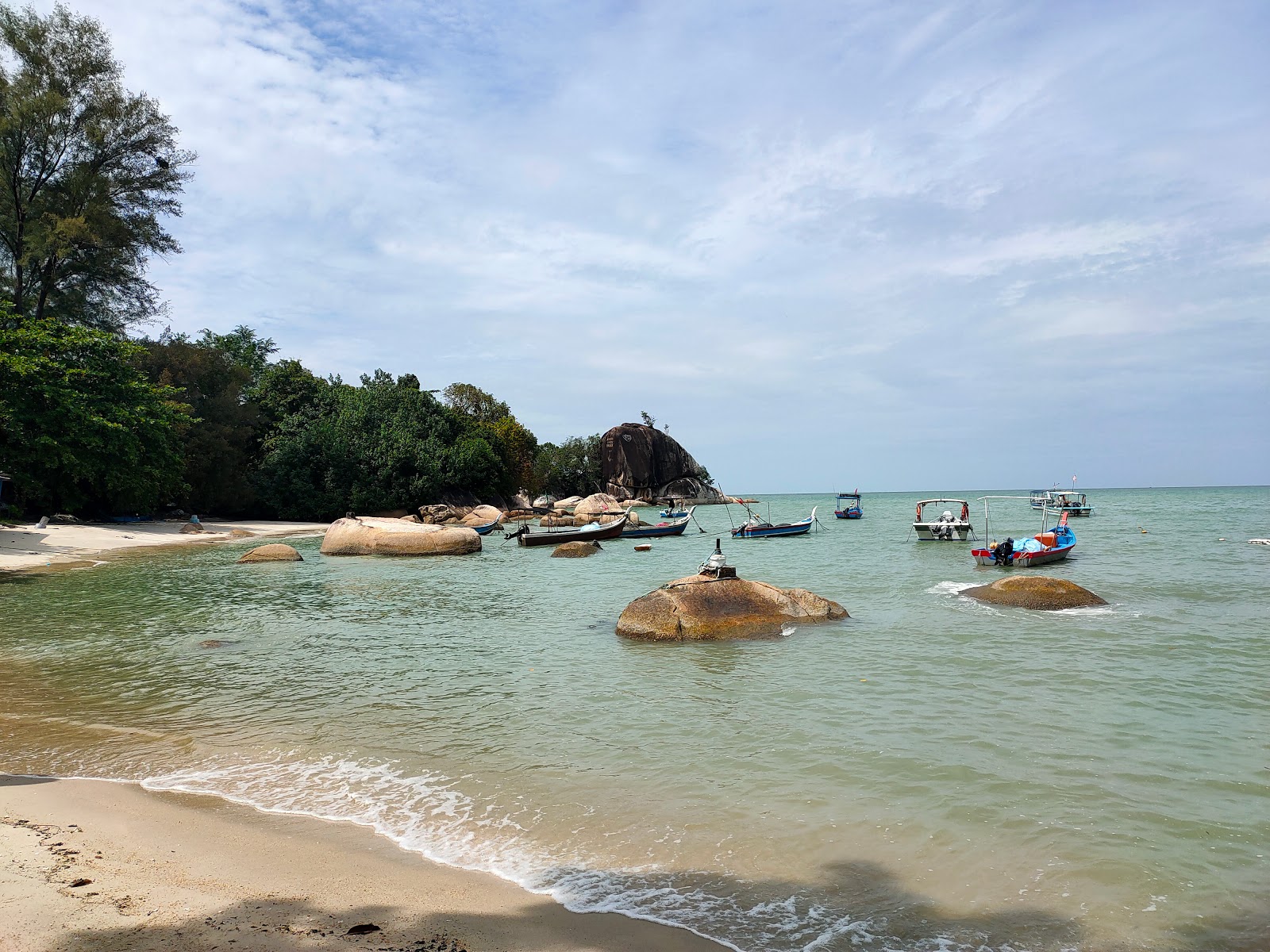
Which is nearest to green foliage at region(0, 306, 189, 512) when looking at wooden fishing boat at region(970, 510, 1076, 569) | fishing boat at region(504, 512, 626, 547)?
fishing boat at region(504, 512, 626, 547)

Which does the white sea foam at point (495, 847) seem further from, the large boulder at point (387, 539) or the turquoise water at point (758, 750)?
the large boulder at point (387, 539)

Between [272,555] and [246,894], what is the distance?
23.9m

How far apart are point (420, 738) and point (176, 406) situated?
3489cm

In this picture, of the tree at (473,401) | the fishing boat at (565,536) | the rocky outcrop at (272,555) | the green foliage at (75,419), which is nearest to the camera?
the rocky outcrop at (272,555)

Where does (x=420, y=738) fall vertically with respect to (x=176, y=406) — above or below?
below

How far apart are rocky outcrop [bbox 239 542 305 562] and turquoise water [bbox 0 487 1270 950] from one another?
1007 centimetres

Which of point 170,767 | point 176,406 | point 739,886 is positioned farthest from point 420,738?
point 176,406

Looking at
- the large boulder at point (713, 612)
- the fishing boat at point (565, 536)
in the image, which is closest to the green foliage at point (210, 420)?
the fishing boat at point (565, 536)

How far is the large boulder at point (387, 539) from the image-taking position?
2866cm

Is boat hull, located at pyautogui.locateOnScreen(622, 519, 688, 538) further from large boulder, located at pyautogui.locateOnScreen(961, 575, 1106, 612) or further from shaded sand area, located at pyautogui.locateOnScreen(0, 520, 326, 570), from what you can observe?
large boulder, located at pyautogui.locateOnScreen(961, 575, 1106, 612)

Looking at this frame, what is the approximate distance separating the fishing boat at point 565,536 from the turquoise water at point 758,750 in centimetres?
2027

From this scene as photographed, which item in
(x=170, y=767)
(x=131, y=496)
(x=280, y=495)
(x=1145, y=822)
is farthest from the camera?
(x=280, y=495)

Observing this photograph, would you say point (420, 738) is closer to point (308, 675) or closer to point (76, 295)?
point (308, 675)

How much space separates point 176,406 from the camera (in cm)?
3522
